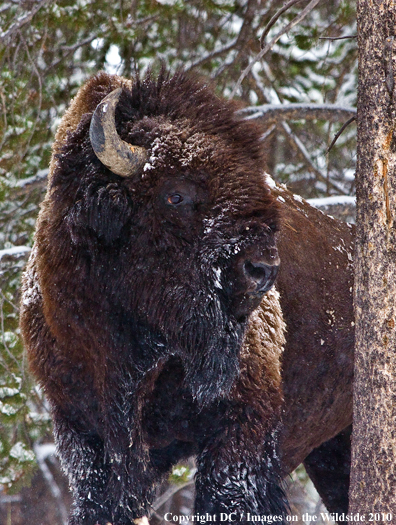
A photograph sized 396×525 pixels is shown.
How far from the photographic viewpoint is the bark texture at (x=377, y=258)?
2758 millimetres

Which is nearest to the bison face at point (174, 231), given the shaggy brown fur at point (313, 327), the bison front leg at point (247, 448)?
the bison front leg at point (247, 448)

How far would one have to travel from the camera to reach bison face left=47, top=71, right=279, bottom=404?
10.4 feet

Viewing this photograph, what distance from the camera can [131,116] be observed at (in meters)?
3.46

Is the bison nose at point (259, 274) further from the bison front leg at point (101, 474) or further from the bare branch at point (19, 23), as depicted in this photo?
the bare branch at point (19, 23)

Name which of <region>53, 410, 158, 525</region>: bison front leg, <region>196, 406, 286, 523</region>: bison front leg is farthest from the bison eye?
<region>53, 410, 158, 525</region>: bison front leg

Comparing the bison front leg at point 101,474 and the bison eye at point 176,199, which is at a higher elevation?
the bison eye at point 176,199

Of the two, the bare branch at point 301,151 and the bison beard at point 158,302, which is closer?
the bison beard at point 158,302

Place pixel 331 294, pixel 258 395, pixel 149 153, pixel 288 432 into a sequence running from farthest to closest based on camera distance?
pixel 331 294 < pixel 288 432 < pixel 258 395 < pixel 149 153

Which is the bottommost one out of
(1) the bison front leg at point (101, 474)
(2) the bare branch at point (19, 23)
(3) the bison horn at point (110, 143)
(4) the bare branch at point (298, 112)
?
(1) the bison front leg at point (101, 474)

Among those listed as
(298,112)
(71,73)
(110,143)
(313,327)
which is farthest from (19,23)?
(313,327)

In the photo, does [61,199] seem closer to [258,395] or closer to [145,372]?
[145,372]

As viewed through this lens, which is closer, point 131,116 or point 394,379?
point 394,379

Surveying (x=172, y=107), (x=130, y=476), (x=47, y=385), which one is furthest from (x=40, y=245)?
(x=130, y=476)

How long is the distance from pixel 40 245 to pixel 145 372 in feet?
3.03
